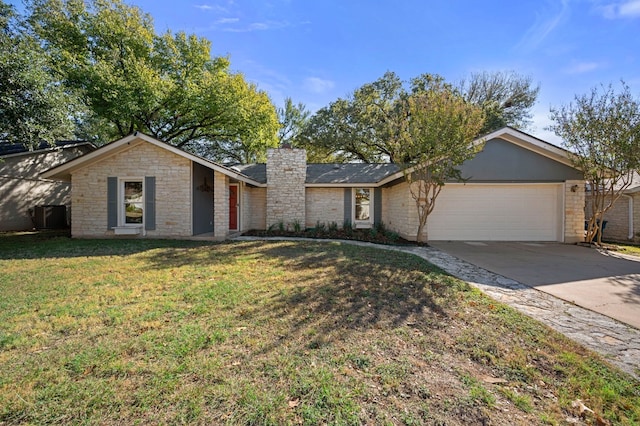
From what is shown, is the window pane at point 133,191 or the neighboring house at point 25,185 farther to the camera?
the neighboring house at point 25,185

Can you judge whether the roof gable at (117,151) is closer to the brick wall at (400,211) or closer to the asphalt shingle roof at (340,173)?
the asphalt shingle roof at (340,173)

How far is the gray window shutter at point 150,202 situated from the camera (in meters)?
10.6

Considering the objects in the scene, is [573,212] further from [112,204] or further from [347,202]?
[112,204]

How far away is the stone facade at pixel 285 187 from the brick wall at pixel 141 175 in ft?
12.7

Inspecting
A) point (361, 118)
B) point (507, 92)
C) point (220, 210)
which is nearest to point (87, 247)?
point (220, 210)

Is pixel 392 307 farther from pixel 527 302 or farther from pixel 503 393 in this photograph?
pixel 527 302

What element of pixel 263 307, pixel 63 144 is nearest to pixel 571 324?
pixel 263 307

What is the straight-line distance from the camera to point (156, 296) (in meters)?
4.40

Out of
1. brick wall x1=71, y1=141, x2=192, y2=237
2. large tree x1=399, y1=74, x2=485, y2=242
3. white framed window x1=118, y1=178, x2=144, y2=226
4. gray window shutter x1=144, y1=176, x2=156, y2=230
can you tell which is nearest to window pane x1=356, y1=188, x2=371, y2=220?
large tree x1=399, y1=74, x2=485, y2=242

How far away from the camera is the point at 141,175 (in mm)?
10617

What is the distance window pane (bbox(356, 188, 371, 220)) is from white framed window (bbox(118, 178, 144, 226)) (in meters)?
9.44

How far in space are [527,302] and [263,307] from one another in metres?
4.11

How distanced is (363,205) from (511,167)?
6311mm

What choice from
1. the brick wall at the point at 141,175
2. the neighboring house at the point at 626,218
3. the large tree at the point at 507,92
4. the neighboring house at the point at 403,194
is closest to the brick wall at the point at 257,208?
the neighboring house at the point at 403,194
